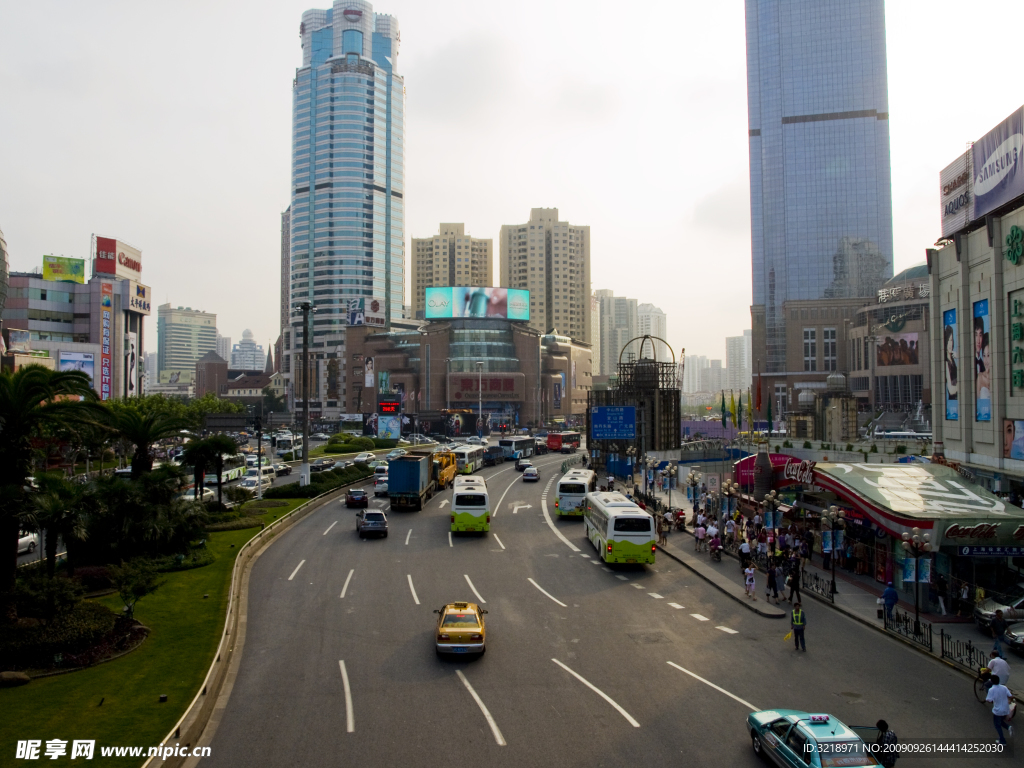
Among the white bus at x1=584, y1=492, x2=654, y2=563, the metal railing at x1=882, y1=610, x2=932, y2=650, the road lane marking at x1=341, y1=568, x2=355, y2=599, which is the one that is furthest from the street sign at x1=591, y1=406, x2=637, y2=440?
the metal railing at x1=882, y1=610, x2=932, y2=650

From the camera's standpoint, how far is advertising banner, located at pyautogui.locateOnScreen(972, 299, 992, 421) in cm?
3350

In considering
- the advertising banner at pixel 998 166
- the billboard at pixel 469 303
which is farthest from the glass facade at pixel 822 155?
the advertising banner at pixel 998 166

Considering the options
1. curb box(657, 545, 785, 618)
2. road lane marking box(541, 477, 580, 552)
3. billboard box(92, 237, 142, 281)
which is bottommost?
curb box(657, 545, 785, 618)

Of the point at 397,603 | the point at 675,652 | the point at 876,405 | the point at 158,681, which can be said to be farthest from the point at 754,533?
the point at 876,405

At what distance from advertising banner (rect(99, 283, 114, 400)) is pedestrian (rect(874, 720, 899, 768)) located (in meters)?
118

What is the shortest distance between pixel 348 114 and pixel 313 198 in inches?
1000

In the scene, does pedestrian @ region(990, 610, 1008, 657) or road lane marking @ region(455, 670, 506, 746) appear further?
pedestrian @ region(990, 610, 1008, 657)

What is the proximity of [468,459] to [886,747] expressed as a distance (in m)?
58.5

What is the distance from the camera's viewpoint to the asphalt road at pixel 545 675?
47.8 ft

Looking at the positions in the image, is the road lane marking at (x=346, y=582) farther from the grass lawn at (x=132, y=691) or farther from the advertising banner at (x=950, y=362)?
the advertising banner at (x=950, y=362)

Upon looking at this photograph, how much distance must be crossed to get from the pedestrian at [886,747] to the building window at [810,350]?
149593 millimetres

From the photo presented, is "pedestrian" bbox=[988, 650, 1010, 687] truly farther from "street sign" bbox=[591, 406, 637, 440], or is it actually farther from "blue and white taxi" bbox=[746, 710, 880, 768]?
"street sign" bbox=[591, 406, 637, 440]

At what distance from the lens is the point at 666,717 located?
15.8m

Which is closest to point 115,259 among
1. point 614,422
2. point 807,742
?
point 614,422
